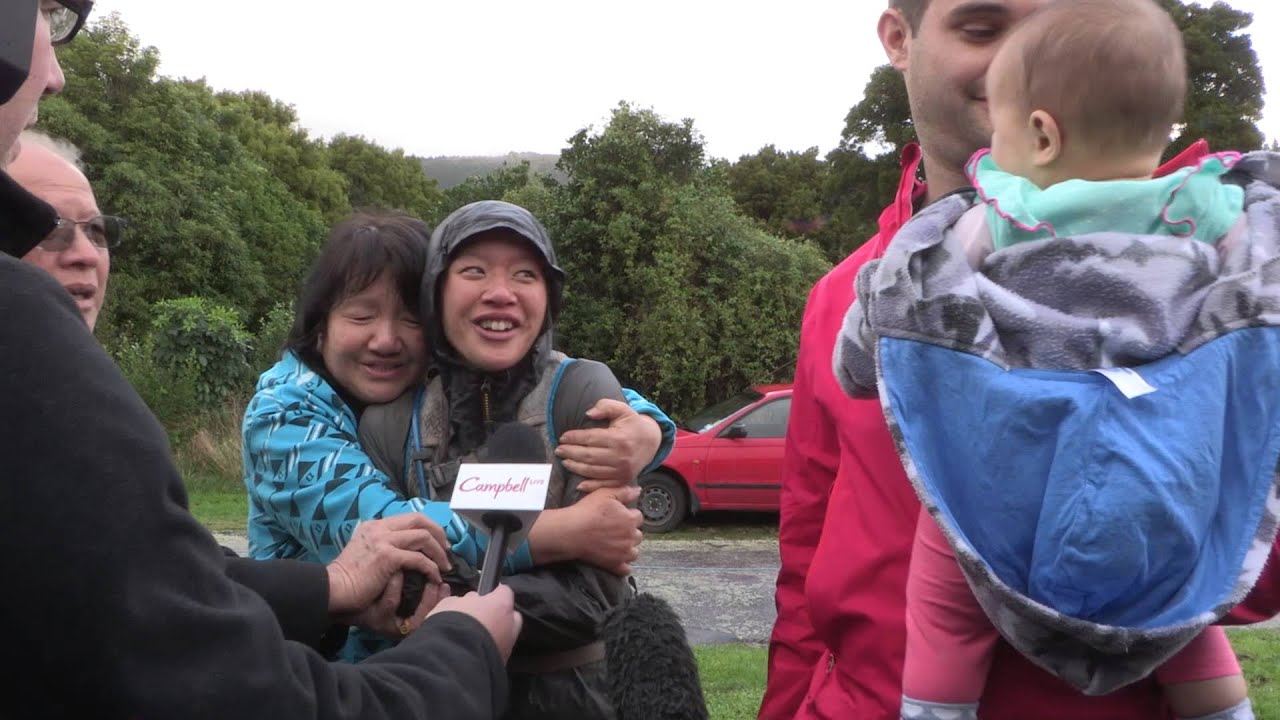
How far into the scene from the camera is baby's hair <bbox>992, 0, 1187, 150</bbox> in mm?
1521

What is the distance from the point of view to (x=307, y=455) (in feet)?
7.91

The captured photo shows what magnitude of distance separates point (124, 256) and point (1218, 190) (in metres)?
30.6

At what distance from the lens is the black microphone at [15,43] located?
3.86 ft

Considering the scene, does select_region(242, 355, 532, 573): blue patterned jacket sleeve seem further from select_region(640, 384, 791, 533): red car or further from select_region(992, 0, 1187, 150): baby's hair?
select_region(640, 384, 791, 533): red car

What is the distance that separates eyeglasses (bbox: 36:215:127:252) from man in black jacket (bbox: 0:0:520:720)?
152cm

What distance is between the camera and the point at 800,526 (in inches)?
90.4

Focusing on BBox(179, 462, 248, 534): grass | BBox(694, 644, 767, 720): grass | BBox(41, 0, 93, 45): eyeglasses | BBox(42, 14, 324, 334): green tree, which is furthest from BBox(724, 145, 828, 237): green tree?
BBox(41, 0, 93, 45): eyeglasses

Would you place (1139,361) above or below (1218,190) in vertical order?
below

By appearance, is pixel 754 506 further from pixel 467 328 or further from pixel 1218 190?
pixel 1218 190

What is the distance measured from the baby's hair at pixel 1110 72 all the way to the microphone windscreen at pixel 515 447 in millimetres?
1107

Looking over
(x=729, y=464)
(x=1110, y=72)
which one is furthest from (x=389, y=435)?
(x=729, y=464)

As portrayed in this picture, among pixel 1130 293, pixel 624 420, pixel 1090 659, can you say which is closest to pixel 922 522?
pixel 1090 659

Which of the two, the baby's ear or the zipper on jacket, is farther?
the zipper on jacket

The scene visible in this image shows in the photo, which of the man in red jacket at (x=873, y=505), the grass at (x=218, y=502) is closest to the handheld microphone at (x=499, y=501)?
the man in red jacket at (x=873, y=505)
